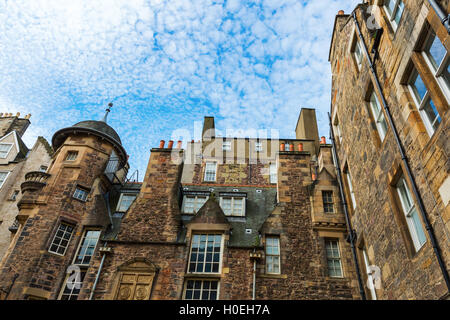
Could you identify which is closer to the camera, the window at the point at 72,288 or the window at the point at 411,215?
the window at the point at 411,215

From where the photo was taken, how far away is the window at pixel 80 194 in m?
17.9

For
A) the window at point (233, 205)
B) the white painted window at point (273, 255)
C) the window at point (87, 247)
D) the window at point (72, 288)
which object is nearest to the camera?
the white painted window at point (273, 255)

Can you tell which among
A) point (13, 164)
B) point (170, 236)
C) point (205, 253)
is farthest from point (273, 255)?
point (13, 164)

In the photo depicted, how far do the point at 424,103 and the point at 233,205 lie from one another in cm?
1121

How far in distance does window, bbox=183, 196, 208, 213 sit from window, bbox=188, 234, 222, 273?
255cm

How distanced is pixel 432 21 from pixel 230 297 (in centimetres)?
1134

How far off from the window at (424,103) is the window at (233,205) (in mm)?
10503

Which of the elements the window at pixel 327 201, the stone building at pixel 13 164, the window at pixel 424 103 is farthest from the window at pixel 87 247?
the window at pixel 424 103

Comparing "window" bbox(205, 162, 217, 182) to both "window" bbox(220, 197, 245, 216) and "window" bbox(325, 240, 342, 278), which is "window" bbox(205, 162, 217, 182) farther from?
"window" bbox(325, 240, 342, 278)

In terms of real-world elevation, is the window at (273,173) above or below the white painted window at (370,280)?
above

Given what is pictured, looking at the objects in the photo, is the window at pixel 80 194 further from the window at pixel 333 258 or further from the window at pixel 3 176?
the window at pixel 333 258

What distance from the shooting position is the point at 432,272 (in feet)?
23.7

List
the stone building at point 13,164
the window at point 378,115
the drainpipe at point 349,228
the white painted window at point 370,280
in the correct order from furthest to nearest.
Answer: the stone building at point 13,164
the drainpipe at point 349,228
the white painted window at point 370,280
the window at point 378,115

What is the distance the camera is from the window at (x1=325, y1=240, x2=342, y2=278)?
13.8 m
